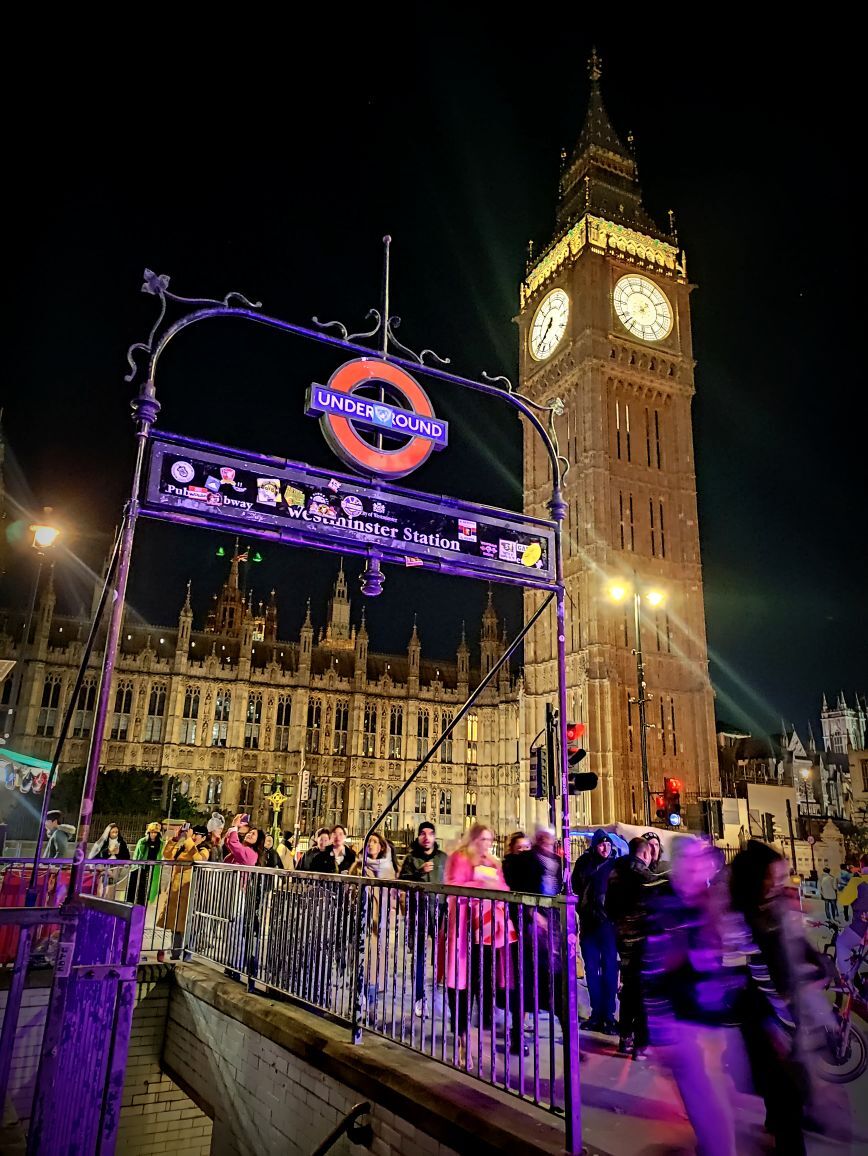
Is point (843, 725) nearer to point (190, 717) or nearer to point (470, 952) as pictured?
point (190, 717)

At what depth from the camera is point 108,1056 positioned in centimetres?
447

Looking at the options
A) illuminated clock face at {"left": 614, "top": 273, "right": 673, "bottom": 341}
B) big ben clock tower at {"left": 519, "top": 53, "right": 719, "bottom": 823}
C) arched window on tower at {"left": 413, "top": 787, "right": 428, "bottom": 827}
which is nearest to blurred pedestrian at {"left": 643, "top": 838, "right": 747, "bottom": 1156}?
big ben clock tower at {"left": 519, "top": 53, "right": 719, "bottom": 823}

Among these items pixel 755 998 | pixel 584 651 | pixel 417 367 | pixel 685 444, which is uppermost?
pixel 685 444

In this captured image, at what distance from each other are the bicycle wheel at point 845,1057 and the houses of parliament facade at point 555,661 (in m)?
39.0

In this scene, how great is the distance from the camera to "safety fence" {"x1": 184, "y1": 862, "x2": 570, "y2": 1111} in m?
4.30

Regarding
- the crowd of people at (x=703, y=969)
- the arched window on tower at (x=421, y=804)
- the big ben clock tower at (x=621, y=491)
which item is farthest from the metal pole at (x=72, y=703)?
the arched window on tower at (x=421, y=804)

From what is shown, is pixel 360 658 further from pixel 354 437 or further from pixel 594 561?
pixel 354 437

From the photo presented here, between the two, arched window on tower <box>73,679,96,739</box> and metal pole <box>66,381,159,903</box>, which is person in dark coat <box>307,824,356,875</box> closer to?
metal pole <box>66,381,159,903</box>

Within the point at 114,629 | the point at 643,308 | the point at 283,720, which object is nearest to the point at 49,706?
the point at 283,720

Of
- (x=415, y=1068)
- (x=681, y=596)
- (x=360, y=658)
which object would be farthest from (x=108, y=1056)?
(x=360, y=658)

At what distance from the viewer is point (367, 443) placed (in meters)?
7.23

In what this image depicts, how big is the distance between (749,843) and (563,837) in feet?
4.27

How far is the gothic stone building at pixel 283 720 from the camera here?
5188 cm

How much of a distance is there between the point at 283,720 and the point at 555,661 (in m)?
20.9
